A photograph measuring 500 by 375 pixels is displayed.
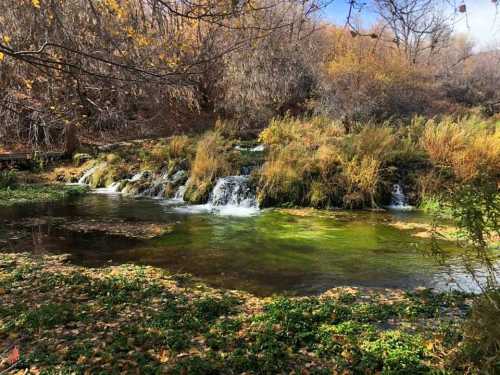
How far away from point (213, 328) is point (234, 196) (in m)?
7.69

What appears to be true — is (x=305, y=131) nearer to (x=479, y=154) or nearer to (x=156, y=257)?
(x=479, y=154)

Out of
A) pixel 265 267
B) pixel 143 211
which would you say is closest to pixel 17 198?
pixel 143 211

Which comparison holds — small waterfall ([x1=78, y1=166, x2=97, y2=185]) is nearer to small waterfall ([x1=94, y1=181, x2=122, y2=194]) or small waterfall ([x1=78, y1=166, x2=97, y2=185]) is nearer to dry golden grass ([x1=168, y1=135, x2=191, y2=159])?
small waterfall ([x1=94, y1=181, x2=122, y2=194])

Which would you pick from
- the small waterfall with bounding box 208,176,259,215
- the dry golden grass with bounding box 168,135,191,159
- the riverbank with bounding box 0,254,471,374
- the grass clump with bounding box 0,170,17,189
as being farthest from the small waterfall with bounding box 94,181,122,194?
the riverbank with bounding box 0,254,471,374

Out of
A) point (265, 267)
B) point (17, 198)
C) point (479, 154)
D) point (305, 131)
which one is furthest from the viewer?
point (305, 131)

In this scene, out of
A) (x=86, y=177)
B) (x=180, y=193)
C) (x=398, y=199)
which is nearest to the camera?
(x=398, y=199)

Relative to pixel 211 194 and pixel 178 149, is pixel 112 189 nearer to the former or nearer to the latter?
pixel 178 149

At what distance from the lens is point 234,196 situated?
11.9m

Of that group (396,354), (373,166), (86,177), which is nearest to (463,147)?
(373,166)

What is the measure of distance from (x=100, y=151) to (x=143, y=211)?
328 inches

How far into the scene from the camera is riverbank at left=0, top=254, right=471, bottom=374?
362cm

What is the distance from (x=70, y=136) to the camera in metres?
17.9

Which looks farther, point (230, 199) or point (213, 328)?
point (230, 199)

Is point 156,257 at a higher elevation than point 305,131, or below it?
below
